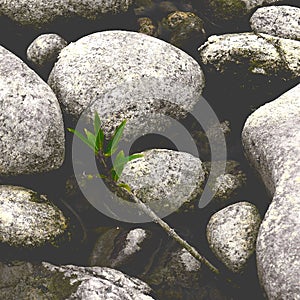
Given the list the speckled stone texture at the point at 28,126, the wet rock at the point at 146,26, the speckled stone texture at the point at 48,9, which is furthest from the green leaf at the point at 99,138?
the wet rock at the point at 146,26

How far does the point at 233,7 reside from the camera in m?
5.64

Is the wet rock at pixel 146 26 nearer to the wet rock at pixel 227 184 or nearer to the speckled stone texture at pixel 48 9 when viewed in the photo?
the speckled stone texture at pixel 48 9

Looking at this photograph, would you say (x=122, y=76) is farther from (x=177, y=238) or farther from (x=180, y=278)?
(x=180, y=278)

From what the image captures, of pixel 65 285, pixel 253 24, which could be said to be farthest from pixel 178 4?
pixel 65 285

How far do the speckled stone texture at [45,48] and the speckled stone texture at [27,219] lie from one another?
4.67 ft

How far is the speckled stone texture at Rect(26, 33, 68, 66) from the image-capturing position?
5289mm

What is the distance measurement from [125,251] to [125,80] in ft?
4.80

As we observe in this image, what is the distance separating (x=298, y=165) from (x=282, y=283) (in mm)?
890

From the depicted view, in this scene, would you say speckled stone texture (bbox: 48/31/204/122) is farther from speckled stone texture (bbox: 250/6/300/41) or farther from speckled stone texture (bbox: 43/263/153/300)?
speckled stone texture (bbox: 43/263/153/300)

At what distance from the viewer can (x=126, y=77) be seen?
16.0 feet

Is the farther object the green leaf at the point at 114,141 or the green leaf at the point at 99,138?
the green leaf at the point at 114,141

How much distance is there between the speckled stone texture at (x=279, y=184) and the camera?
3.67 meters

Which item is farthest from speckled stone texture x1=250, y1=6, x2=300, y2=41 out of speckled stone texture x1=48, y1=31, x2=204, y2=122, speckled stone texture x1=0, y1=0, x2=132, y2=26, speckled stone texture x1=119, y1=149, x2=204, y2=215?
speckled stone texture x1=119, y1=149, x2=204, y2=215

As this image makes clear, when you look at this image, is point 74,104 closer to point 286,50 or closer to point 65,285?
point 65,285
